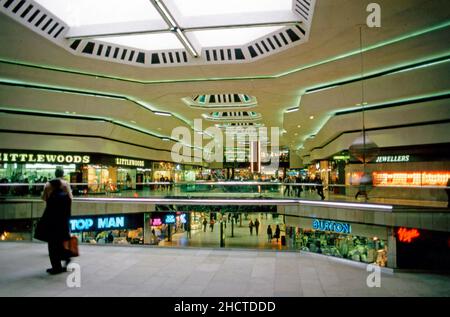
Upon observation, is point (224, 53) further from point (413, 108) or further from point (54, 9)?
point (413, 108)

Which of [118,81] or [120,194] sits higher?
[118,81]

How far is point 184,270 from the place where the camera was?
540cm

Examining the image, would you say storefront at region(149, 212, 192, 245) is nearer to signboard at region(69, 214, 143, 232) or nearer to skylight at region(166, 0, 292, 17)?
signboard at region(69, 214, 143, 232)

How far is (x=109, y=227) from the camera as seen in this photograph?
1445 centimetres

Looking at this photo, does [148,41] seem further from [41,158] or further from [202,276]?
[41,158]

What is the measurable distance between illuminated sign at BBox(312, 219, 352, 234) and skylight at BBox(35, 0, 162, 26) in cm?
1053

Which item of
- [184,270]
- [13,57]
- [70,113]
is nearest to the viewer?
[184,270]

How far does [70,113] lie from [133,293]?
63.9ft

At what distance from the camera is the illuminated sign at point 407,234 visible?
9.39 meters

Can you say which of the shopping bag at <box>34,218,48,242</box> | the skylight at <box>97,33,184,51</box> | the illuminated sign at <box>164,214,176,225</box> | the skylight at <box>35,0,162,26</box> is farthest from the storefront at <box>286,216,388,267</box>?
the skylight at <box>35,0,162,26</box>

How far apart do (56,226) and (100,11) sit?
9.47 metres

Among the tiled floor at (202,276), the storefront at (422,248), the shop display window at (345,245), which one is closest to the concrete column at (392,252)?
the storefront at (422,248)

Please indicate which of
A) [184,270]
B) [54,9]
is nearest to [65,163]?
[54,9]

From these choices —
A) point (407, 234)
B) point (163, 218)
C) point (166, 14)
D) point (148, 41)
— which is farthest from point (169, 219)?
point (407, 234)
